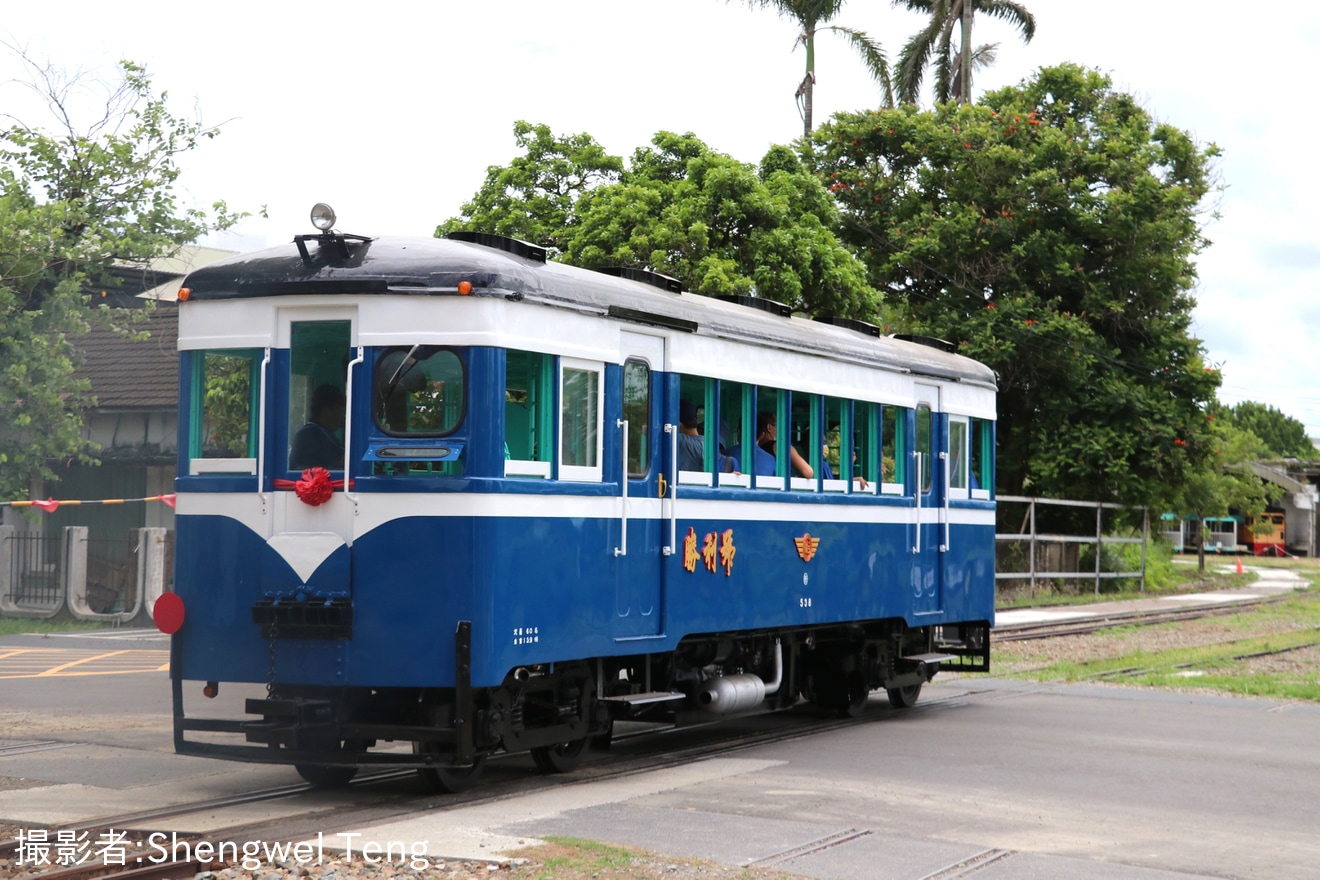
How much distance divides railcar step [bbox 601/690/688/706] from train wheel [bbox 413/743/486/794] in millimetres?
1222

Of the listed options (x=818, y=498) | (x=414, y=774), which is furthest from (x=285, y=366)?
(x=818, y=498)

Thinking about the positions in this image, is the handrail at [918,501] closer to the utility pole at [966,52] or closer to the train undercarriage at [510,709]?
the train undercarriage at [510,709]

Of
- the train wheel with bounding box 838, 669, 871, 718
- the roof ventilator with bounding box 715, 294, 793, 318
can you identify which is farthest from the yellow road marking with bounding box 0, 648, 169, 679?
the roof ventilator with bounding box 715, 294, 793, 318

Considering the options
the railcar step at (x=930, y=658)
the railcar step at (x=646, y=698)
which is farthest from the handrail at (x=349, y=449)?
the railcar step at (x=930, y=658)

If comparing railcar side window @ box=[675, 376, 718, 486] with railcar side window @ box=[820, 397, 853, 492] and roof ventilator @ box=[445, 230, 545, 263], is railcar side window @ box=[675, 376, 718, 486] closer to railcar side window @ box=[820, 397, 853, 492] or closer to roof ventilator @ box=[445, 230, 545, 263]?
roof ventilator @ box=[445, 230, 545, 263]

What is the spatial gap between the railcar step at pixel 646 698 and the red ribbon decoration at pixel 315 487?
2.45 metres

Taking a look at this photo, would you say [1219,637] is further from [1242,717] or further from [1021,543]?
[1242,717]

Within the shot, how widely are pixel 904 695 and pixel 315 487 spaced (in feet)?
26.3

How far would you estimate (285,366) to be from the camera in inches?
380

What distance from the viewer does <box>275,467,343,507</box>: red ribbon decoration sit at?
9375 millimetres

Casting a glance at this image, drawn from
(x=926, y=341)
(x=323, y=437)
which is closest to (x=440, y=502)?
(x=323, y=437)

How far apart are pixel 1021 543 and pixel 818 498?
21058 mm

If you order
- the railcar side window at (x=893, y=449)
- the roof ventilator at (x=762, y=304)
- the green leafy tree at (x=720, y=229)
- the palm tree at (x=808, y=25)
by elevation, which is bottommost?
the railcar side window at (x=893, y=449)

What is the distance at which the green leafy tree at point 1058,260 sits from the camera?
3388cm
